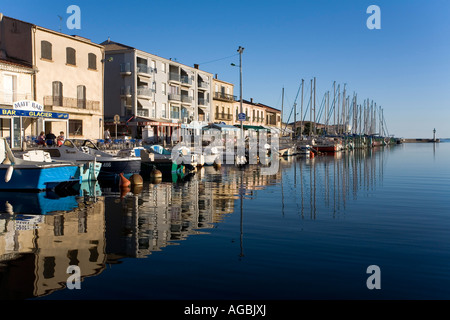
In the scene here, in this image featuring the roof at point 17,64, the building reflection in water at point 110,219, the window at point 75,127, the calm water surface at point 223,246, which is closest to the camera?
the calm water surface at point 223,246

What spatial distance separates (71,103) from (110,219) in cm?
2722

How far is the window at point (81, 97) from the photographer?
39.1 m

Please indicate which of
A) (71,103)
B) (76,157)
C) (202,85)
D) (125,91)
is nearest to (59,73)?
(71,103)

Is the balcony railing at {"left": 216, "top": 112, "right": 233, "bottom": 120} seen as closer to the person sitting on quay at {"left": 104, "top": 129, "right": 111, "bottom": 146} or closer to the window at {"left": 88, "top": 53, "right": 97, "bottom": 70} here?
the person sitting on quay at {"left": 104, "top": 129, "right": 111, "bottom": 146}

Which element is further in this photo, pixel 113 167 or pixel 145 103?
pixel 145 103

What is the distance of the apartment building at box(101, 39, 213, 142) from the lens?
162ft

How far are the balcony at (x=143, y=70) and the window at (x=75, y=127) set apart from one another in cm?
1359

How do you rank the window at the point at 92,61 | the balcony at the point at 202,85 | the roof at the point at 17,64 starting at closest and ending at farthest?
1. the roof at the point at 17,64
2. the window at the point at 92,61
3. the balcony at the point at 202,85

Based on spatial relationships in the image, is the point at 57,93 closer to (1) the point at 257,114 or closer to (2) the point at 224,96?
(2) the point at 224,96

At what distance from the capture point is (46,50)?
35688mm

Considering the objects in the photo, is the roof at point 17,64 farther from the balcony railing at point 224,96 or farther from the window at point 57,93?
the balcony railing at point 224,96

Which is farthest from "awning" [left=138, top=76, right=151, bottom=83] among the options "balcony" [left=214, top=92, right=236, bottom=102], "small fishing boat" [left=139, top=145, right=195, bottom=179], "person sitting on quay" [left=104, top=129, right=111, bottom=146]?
"small fishing boat" [left=139, top=145, right=195, bottom=179]

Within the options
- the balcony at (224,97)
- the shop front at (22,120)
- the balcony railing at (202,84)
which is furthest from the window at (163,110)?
the shop front at (22,120)
